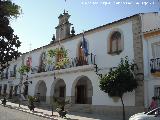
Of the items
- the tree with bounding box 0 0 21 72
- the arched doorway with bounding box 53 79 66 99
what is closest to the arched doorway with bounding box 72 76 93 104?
the arched doorway with bounding box 53 79 66 99

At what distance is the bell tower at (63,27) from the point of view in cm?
3058

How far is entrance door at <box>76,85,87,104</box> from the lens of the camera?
25.0 m

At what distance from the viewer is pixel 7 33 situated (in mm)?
7680

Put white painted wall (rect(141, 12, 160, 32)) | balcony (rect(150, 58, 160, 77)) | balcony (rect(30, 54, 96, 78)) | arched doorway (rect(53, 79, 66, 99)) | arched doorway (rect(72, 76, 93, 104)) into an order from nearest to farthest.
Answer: balcony (rect(150, 58, 160, 77)) < white painted wall (rect(141, 12, 160, 32)) < balcony (rect(30, 54, 96, 78)) < arched doorway (rect(72, 76, 93, 104)) < arched doorway (rect(53, 79, 66, 99))

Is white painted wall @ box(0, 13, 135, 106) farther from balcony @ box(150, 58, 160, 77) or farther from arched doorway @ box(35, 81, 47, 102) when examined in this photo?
arched doorway @ box(35, 81, 47, 102)

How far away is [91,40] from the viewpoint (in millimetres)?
22625

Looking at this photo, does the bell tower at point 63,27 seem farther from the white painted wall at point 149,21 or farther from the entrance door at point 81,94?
the white painted wall at point 149,21

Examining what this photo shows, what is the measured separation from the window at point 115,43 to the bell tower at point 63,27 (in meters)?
10.1

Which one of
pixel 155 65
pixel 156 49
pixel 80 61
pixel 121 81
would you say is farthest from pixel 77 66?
pixel 155 65

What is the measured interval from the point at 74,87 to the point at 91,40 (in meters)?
4.64

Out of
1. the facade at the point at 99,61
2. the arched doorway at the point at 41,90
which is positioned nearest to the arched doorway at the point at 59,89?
the facade at the point at 99,61

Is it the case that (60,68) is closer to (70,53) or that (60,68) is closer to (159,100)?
(70,53)

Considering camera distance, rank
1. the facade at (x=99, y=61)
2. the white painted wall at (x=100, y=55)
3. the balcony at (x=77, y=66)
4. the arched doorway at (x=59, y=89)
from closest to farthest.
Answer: the facade at (x=99, y=61) < the white painted wall at (x=100, y=55) < the balcony at (x=77, y=66) < the arched doorway at (x=59, y=89)

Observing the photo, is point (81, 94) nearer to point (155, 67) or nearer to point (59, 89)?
point (59, 89)
